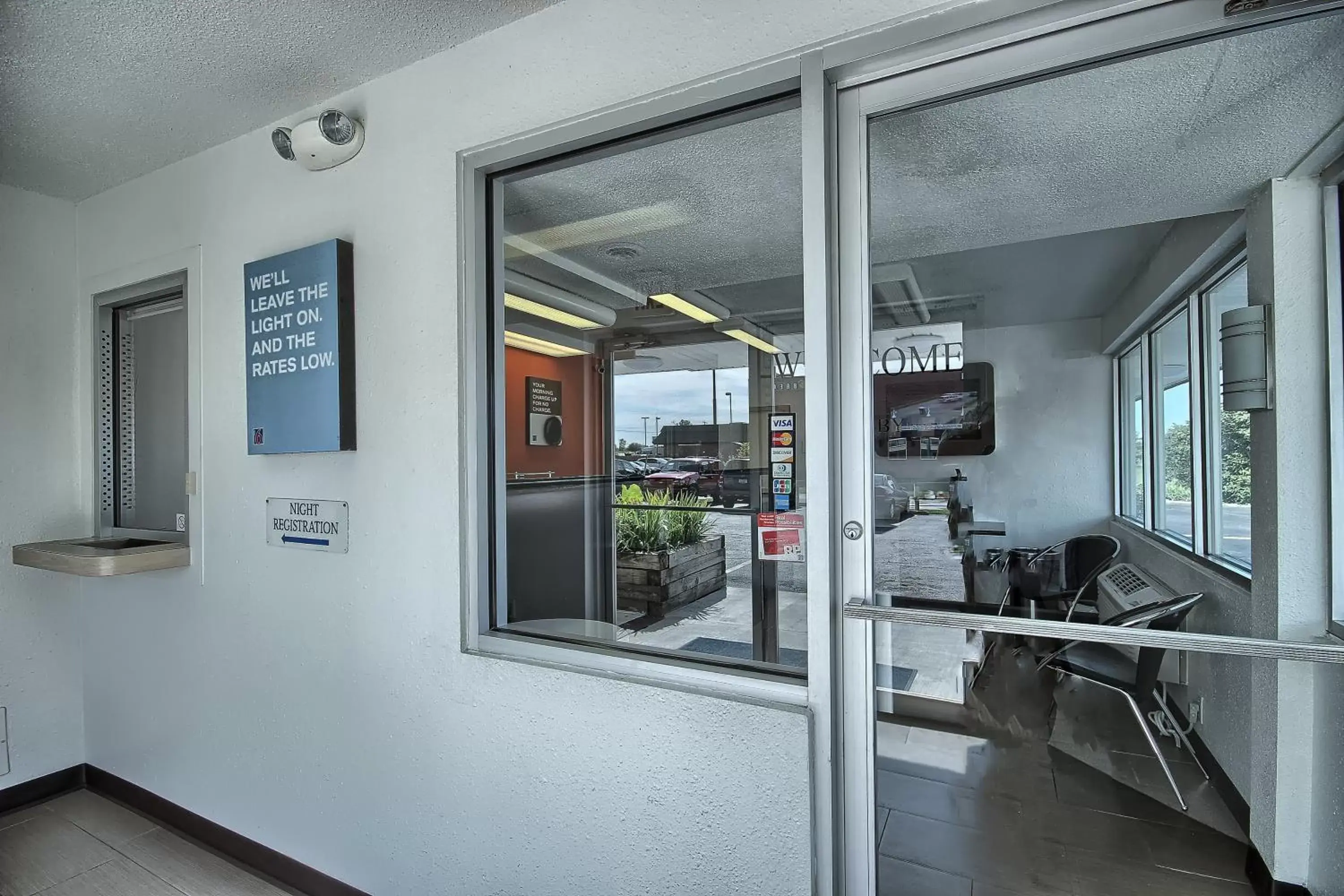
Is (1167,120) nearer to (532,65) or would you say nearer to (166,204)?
(532,65)

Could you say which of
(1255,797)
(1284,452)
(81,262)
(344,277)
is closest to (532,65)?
(344,277)

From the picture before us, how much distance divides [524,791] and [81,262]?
3.19 meters

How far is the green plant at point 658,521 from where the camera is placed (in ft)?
7.49

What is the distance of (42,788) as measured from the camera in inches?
119

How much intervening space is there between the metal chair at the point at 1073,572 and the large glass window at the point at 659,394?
1.52 feet

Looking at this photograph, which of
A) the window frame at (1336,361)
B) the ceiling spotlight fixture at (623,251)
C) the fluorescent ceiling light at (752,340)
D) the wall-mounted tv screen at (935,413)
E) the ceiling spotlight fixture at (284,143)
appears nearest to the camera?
the window frame at (1336,361)

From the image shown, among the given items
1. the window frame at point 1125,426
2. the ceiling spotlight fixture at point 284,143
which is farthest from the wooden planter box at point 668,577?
the ceiling spotlight fixture at point 284,143

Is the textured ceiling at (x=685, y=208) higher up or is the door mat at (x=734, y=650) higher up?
the textured ceiling at (x=685, y=208)

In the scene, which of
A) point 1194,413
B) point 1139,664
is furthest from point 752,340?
point 1139,664

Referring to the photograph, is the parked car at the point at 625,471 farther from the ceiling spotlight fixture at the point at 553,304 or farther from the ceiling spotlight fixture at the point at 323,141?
the ceiling spotlight fixture at the point at 323,141

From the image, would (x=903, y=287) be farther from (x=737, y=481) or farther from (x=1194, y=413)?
(x=737, y=481)

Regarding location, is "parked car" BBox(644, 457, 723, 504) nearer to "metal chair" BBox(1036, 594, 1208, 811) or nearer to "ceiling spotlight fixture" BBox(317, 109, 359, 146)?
"metal chair" BBox(1036, 594, 1208, 811)

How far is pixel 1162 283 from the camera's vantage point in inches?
51.8

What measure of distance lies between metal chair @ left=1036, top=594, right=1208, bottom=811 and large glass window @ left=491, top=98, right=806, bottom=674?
0.55 m
